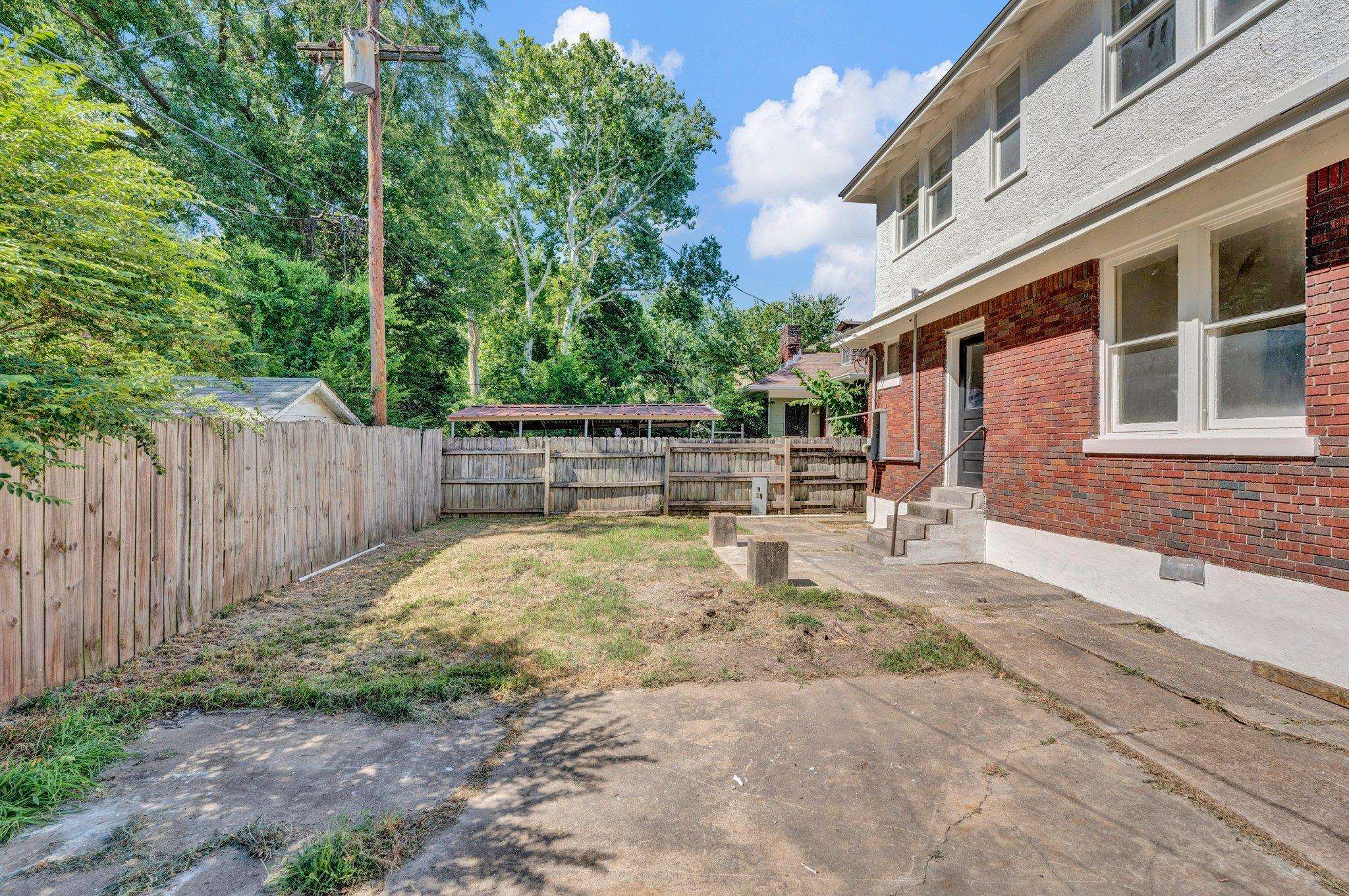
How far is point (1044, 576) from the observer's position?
6.21 metres

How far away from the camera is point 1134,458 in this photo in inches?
204

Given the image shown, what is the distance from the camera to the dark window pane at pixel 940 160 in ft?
27.5

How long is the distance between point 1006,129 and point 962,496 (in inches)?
182

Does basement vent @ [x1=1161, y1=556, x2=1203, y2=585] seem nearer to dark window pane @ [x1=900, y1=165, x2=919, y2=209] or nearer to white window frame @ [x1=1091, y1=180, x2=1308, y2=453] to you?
white window frame @ [x1=1091, y1=180, x2=1308, y2=453]

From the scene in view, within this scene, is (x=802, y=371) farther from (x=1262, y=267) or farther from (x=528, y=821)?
(x=528, y=821)

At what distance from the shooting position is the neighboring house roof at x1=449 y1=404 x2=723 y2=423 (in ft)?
52.9

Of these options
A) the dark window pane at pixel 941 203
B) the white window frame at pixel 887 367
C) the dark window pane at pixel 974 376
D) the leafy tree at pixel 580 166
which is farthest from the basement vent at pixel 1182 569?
the leafy tree at pixel 580 166

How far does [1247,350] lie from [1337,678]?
92.4 inches

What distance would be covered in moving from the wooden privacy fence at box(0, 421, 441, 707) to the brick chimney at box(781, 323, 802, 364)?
70.1 ft

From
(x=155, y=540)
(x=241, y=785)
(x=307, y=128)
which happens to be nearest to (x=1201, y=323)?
(x=241, y=785)

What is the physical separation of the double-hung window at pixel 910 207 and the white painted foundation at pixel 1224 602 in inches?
212

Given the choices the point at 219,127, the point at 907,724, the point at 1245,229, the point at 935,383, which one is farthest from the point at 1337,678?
the point at 219,127

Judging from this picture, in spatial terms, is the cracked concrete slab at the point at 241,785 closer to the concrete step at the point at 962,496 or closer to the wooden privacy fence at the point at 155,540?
the wooden privacy fence at the point at 155,540

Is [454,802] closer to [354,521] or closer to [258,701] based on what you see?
[258,701]
